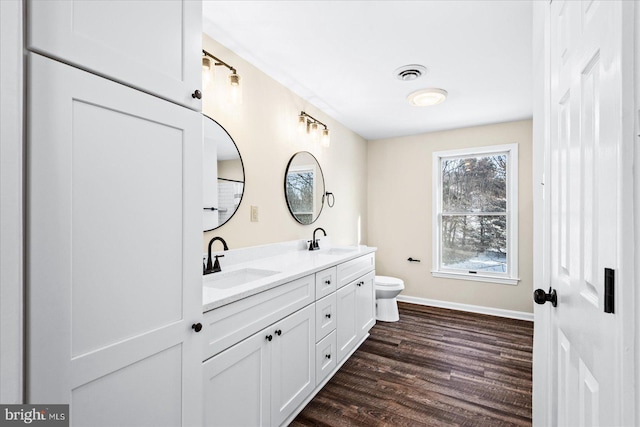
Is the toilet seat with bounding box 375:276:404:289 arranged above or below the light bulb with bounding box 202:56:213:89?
below

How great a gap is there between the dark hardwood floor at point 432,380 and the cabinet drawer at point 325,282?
671 mm

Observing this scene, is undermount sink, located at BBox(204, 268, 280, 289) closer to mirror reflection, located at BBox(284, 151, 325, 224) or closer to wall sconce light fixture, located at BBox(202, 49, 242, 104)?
mirror reflection, located at BBox(284, 151, 325, 224)

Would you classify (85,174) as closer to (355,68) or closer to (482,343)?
(355,68)

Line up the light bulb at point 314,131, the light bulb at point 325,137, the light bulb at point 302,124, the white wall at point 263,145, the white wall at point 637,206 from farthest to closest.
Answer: the light bulb at point 325,137
the light bulb at point 314,131
the light bulb at point 302,124
the white wall at point 263,145
the white wall at point 637,206

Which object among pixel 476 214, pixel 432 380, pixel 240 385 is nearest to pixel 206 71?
pixel 240 385

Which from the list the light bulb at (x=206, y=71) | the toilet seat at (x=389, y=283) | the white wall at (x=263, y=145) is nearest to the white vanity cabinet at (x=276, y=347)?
A: the white wall at (x=263, y=145)

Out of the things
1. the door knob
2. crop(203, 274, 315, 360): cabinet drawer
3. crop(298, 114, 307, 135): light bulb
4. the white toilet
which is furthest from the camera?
the white toilet

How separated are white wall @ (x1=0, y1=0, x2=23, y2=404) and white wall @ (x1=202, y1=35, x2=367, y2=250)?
1322mm

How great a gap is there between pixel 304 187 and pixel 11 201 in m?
2.37

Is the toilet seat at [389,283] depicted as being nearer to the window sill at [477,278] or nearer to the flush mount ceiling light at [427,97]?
the window sill at [477,278]

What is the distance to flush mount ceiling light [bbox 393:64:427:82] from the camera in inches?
90.3

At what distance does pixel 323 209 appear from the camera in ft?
10.7

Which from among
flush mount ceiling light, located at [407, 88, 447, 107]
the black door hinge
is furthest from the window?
the black door hinge

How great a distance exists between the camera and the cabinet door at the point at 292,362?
1.59 metres
